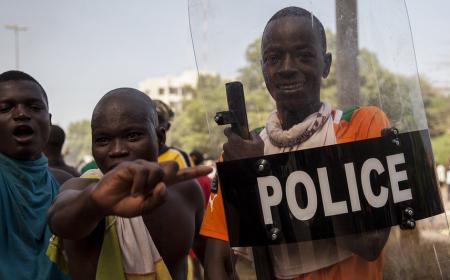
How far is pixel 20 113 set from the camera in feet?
10.2

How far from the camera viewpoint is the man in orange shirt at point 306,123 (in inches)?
70.8

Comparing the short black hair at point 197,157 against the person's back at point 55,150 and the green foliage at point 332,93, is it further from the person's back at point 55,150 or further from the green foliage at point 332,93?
the green foliage at point 332,93

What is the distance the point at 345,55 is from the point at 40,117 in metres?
1.77

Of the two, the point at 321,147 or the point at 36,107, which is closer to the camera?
the point at 321,147

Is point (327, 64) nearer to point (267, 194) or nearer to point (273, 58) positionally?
point (273, 58)

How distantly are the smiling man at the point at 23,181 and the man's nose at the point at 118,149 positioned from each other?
3.27ft

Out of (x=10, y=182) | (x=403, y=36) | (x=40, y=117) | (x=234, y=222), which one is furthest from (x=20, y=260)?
(x=403, y=36)

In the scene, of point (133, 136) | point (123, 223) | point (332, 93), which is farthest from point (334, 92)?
point (123, 223)

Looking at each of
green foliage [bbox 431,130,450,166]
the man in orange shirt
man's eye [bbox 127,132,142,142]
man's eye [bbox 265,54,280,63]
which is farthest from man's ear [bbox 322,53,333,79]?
man's eye [bbox 127,132,142,142]

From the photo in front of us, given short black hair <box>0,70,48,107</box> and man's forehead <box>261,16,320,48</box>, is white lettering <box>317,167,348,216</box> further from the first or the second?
short black hair <box>0,70,48,107</box>

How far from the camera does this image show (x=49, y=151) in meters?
5.94

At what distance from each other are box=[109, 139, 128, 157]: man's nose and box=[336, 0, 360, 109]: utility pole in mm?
730

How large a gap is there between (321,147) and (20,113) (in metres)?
1.76

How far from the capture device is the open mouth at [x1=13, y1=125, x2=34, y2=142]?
10.2ft
